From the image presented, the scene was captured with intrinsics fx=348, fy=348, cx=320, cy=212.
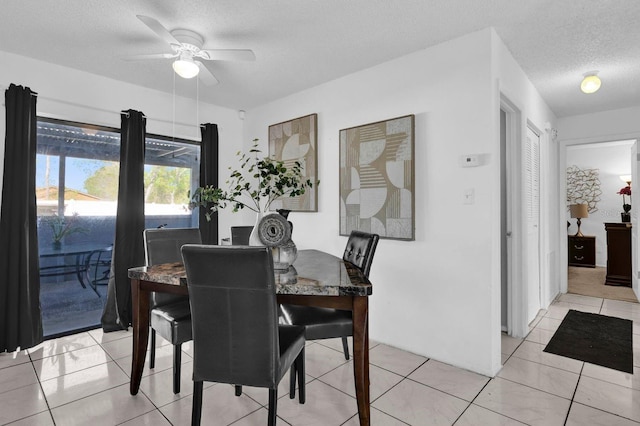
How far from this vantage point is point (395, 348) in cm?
293

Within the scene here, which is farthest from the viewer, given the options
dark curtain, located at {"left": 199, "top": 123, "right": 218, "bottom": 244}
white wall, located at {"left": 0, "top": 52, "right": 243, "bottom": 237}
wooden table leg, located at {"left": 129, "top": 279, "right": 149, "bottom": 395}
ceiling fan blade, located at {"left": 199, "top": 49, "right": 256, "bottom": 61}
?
dark curtain, located at {"left": 199, "top": 123, "right": 218, "bottom": 244}

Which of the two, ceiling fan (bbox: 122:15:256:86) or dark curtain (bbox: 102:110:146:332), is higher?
ceiling fan (bbox: 122:15:256:86)

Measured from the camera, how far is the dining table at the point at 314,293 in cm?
159

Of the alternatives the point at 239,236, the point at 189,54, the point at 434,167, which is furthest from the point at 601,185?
the point at 189,54

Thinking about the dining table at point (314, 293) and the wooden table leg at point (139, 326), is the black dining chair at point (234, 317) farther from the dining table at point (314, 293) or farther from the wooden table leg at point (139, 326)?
the wooden table leg at point (139, 326)

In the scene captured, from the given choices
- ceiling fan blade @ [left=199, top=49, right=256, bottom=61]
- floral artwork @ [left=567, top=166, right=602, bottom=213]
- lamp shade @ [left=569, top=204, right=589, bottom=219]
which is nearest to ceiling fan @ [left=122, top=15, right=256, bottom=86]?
ceiling fan blade @ [left=199, top=49, right=256, bottom=61]

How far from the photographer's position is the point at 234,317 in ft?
4.88

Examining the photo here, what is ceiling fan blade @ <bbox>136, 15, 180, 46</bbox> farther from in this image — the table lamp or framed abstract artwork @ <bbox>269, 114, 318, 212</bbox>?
the table lamp

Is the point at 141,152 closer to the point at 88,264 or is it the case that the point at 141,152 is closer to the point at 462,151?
the point at 88,264

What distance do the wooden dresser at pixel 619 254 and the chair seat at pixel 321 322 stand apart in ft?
16.9

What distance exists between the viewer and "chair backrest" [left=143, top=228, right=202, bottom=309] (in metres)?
2.44

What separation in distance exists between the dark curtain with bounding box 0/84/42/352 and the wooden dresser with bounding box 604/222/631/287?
7060mm

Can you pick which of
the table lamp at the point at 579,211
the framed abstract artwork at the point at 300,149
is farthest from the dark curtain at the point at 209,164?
the table lamp at the point at 579,211

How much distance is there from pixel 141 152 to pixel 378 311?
9.25ft
